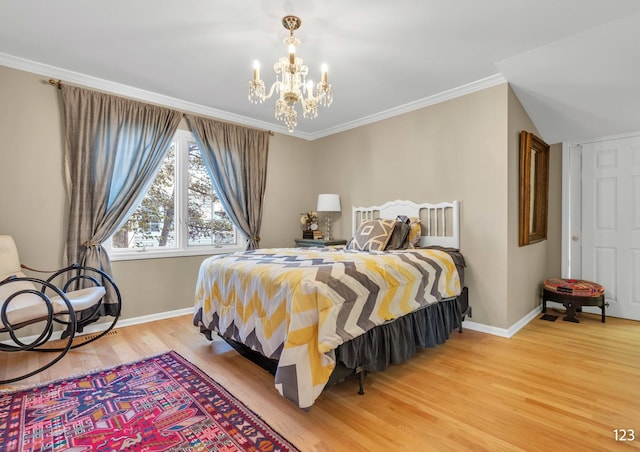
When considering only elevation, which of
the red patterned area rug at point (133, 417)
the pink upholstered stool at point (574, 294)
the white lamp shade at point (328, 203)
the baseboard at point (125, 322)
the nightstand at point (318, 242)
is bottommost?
the red patterned area rug at point (133, 417)

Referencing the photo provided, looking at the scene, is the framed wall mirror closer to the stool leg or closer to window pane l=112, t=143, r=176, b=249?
the stool leg

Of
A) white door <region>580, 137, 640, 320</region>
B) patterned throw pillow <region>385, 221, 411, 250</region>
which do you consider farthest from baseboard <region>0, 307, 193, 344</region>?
white door <region>580, 137, 640, 320</region>

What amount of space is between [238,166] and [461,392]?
11.7 feet

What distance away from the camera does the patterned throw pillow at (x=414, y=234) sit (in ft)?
11.5

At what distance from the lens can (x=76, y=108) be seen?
308 cm

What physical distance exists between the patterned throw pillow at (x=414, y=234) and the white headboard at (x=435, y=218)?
0.17 meters

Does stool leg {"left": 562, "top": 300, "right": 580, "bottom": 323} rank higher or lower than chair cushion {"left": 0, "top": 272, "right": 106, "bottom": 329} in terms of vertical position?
lower

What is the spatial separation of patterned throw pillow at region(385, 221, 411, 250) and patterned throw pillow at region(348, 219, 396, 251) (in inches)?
2.3

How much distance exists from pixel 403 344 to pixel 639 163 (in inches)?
142

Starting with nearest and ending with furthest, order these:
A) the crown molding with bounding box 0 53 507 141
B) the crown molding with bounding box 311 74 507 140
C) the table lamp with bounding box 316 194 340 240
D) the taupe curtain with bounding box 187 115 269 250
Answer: the crown molding with bounding box 0 53 507 141 → the crown molding with bounding box 311 74 507 140 → the taupe curtain with bounding box 187 115 269 250 → the table lamp with bounding box 316 194 340 240

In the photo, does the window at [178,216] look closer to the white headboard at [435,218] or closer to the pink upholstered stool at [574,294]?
the white headboard at [435,218]

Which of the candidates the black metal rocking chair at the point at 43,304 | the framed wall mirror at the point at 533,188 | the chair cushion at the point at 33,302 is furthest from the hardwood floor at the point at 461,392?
the framed wall mirror at the point at 533,188

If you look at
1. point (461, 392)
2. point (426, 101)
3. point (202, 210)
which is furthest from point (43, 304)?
point (426, 101)

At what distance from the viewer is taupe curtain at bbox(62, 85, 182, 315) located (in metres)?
3.08
